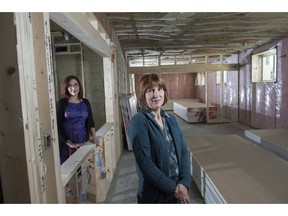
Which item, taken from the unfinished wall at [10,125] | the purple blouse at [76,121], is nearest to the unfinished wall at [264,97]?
the purple blouse at [76,121]

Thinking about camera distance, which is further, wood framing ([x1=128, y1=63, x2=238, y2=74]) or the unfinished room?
wood framing ([x1=128, y1=63, x2=238, y2=74])

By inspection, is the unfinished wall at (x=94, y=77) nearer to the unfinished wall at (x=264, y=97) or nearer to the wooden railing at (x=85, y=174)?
the wooden railing at (x=85, y=174)

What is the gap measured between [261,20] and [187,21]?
1.28 meters

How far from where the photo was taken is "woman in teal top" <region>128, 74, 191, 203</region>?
47.0 inches

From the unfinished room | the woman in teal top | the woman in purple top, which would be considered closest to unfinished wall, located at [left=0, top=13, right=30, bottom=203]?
the unfinished room

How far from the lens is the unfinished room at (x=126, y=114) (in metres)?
0.89

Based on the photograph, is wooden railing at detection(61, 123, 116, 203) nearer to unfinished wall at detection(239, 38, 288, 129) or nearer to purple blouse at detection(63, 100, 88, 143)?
purple blouse at detection(63, 100, 88, 143)

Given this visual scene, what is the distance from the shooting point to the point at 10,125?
859 millimetres

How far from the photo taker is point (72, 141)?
7.00 ft

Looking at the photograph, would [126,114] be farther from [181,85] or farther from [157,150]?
[181,85]

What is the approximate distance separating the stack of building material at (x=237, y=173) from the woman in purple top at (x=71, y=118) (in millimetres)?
1236
